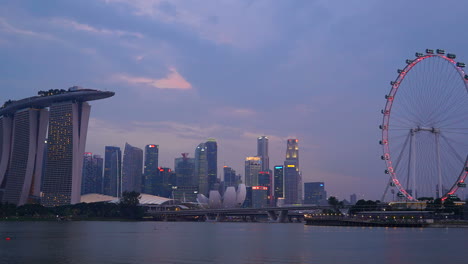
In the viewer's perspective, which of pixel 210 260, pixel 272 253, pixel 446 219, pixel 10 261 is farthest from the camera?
pixel 446 219

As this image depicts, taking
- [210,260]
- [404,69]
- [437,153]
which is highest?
[404,69]

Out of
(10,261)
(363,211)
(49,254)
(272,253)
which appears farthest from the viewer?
(363,211)

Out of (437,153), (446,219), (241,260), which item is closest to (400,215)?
(446,219)

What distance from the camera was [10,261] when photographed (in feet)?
171

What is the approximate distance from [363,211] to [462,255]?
13716 cm

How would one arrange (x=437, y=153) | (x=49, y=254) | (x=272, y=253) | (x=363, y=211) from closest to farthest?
(x=49, y=254) → (x=272, y=253) → (x=437, y=153) → (x=363, y=211)

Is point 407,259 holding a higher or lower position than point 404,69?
lower

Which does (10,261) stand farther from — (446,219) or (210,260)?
(446,219)

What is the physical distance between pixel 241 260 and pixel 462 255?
27.4 metres

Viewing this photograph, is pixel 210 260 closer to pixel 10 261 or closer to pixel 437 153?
pixel 10 261

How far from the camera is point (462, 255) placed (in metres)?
62.5

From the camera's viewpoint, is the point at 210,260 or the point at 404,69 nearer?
the point at 210,260

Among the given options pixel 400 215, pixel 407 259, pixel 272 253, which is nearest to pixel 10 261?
pixel 272 253

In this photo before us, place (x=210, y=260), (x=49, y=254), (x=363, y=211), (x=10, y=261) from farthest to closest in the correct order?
1. (x=363, y=211)
2. (x=49, y=254)
3. (x=210, y=260)
4. (x=10, y=261)
